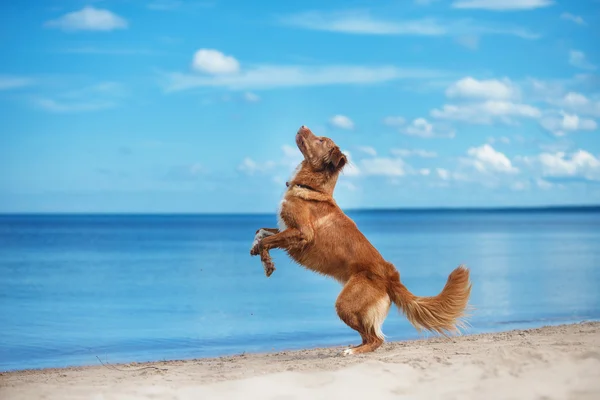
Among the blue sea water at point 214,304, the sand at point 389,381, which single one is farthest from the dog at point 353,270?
the blue sea water at point 214,304

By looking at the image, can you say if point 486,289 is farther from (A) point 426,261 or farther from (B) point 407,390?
(B) point 407,390

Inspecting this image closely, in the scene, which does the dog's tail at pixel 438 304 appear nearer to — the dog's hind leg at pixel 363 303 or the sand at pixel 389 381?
the dog's hind leg at pixel 363 303

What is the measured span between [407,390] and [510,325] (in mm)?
8721

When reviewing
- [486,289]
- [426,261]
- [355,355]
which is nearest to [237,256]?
[426,261]

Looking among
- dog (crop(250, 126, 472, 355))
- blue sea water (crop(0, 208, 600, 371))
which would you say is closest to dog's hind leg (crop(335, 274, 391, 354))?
dog (crop(250, 126, 472, 355))

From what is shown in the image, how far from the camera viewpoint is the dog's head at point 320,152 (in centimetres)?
746

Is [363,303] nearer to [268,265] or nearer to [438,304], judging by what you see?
[438,304]

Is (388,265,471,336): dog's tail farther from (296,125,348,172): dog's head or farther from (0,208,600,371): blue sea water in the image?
(0,208,600,371): blue sea water

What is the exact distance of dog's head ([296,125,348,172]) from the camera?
746 centimetres

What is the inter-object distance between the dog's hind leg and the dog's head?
1.21 metres

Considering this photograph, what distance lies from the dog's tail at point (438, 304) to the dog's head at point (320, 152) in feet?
4.28

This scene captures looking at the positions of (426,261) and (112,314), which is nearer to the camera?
(112,314)

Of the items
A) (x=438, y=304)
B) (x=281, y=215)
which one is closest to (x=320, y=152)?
(x=281, y=215)

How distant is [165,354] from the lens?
11.2m
